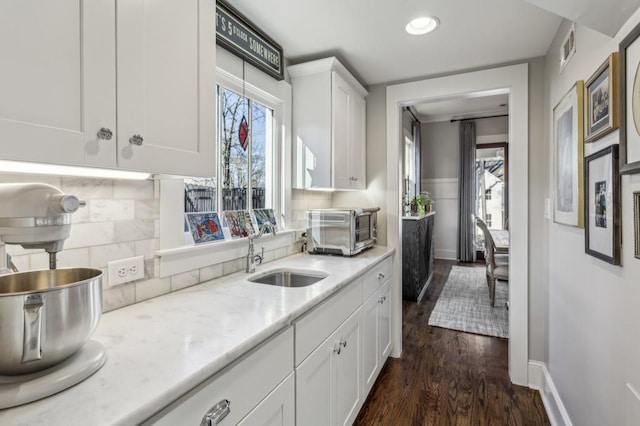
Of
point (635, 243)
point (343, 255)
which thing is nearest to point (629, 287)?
point (635, 243)

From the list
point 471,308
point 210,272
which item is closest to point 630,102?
point 210,272

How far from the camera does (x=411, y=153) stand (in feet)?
19.7

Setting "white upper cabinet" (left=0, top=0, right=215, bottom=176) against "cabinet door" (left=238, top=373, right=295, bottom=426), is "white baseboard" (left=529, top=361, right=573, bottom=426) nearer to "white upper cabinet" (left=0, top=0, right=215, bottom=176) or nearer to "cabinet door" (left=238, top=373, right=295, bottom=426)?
"cabinet door" (left=238, top=373, right=295, bottom=426)

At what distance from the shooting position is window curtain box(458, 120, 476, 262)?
20.5ft

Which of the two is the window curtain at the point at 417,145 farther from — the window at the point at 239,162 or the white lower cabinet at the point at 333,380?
the white lower cabinet at the point at 333,380

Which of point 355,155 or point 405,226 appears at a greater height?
point 355,155

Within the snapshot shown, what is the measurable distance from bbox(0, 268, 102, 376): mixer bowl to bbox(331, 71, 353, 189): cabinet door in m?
1.78

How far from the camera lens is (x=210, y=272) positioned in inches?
65.4

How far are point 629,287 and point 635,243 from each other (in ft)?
0.54

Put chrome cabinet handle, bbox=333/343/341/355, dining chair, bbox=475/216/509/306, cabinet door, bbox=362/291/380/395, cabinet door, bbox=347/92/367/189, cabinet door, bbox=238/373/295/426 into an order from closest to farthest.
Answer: cabinet door, bbox=238/373/295/426, chrome cabinet handle, bbox=333/343/341/355, cabinet door, bbox=362/291/380/395, cabinet door, bbox=347/92/367/189, dining chair, bbox=475/216/509/306

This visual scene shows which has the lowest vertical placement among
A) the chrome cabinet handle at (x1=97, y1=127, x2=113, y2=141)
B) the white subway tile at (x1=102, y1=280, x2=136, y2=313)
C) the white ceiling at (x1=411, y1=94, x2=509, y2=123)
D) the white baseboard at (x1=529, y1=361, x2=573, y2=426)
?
the white baseboard at (x1=529, y1=361, x2=573, y2=426)

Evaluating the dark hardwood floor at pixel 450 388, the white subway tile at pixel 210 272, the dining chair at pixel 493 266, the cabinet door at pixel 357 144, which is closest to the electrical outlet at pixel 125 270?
the white subway tile at pixel 210 272

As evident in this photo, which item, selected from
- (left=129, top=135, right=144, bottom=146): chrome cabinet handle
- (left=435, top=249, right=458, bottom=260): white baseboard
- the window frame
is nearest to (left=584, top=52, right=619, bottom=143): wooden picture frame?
the window frame

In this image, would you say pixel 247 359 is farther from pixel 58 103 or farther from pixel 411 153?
pixel 411 153
